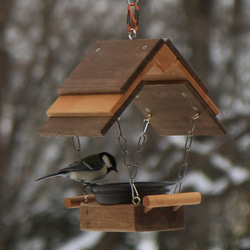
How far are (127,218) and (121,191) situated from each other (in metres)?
0.10

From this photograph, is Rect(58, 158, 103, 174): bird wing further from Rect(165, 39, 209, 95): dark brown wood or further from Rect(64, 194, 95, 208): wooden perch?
Rect(165, 39, 209, 95): dark brown wood

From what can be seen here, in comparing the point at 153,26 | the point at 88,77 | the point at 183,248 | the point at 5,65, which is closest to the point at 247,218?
the point at 183,248

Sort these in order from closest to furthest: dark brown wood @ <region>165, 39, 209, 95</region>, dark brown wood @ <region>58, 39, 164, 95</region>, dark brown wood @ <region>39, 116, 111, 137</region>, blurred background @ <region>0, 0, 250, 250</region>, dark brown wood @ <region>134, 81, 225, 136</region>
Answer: dark brown wood @ <region>39, 116, 111, 137</region> → dark brown wood @ <region>58, 39, 164, 95</region> → dark brown wood @ <region>165, 39, 209, 95</region> → dark brown wood @ <region>134, 81, 225, 136</region> → blurred background @ <region>0, 0, 250, 250</region>

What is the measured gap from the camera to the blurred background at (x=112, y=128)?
3.70m

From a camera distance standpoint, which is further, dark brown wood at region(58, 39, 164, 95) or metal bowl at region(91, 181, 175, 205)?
metal bowl at region(91, 181, 175, 205)

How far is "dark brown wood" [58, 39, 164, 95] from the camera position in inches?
71.2

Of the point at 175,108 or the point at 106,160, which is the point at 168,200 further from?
the point at 175,108

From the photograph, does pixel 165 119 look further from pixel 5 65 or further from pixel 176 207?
pixel 5 65

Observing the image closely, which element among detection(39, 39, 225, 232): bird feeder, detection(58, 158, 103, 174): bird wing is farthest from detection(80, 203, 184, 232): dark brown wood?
detection(58, 158, 103, 174): bird wing

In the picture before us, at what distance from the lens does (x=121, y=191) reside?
1.94 m

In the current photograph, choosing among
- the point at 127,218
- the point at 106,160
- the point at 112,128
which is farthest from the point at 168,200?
the point at 112,128

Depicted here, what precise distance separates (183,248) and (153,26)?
131cm

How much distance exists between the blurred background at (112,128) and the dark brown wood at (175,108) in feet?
4.80

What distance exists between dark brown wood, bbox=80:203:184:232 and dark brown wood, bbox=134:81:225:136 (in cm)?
31
